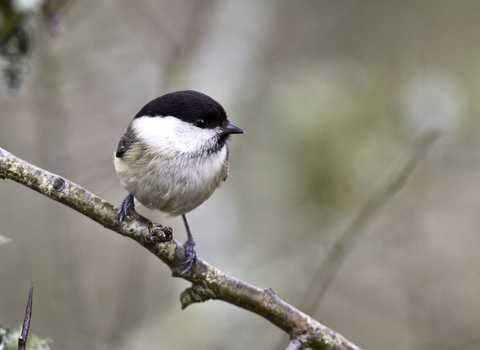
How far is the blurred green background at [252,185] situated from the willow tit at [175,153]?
1017mm

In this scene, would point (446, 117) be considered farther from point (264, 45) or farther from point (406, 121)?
point (264, 45)

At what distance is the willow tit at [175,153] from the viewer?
6.31 ft

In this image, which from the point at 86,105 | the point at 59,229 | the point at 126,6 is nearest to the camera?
the point at 59,229

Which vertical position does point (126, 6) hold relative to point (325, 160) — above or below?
above

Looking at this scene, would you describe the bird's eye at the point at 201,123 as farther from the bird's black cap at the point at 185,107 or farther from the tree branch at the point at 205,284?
the tree branch at the point at 205,284

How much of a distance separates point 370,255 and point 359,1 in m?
2.85

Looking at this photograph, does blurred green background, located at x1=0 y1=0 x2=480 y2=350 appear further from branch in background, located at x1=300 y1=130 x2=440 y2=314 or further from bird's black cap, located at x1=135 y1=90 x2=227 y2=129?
bird's black cap, located at x1=135 y1=90 x2=227 y2=129

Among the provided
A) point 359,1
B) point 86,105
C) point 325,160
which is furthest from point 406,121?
point 86,105

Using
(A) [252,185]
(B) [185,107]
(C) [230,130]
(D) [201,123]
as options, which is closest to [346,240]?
(C) [230,130]

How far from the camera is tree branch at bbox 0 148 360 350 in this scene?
4.34 feet

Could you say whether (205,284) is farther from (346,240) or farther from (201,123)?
(346,240)

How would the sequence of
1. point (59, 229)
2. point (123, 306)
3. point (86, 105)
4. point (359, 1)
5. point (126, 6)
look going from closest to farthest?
1. point (123, 306)
2. point (59, 229)
3. point (126, 6)
4. point (86, 105)
5. point (359, 1)

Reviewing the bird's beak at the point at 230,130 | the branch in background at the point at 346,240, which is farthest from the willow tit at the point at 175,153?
the branch in background at the point at 346,240

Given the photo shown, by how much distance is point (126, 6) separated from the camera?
3.47m
